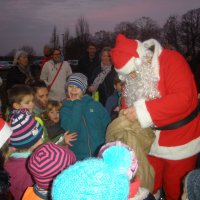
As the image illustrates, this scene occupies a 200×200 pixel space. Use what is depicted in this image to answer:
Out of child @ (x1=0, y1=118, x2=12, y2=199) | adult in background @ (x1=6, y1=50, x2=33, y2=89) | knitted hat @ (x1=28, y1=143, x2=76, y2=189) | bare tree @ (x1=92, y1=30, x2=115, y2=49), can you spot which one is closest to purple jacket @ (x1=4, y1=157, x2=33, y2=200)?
child @ (x1=0, y1=118, x2=12, y2=199)

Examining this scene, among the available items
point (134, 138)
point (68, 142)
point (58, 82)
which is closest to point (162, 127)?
point (134, 138)

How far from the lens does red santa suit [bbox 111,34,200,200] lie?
8.43 ft

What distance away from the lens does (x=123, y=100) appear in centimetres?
312

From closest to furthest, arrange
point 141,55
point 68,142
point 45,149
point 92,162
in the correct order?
point 92,162, point 45,149, point 141,55, point 68,142

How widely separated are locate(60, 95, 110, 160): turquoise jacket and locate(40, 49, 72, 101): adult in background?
283cm

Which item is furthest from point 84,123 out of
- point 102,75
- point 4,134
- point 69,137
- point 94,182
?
point 102,75

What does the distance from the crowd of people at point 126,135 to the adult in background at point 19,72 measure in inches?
103

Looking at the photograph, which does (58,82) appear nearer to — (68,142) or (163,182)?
(68,142)

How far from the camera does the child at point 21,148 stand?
8.05 feet

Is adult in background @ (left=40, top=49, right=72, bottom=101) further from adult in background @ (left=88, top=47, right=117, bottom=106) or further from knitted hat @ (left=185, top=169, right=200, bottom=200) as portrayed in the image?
knitted hat @ (left=185, top=169, right=200, bottom=200)

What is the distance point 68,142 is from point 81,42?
5249 cm

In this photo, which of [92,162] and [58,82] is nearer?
[92,162]

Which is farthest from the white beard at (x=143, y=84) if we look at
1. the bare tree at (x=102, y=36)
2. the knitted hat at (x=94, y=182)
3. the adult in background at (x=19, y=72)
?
the bare tree at (x=102, y=36)

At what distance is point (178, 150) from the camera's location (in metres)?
2.81
